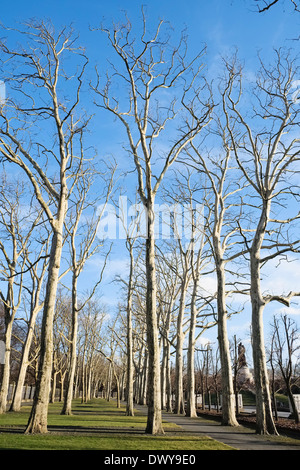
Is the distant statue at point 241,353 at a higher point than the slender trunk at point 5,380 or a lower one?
higher

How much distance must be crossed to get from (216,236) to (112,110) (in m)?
7.67

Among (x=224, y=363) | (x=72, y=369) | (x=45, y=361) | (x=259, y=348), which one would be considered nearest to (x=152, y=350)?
(x=45, y=361)

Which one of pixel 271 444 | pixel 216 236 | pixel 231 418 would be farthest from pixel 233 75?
pixel 231 418

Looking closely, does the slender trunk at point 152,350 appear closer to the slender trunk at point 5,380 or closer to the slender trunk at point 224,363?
the slender trunk at point 224,363

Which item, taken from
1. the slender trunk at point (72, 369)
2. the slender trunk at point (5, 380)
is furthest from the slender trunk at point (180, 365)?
the slender trunk at point (5, 380)

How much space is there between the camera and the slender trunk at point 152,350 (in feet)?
34.0

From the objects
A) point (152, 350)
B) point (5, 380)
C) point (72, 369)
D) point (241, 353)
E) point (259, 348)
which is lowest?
point (5, 380)

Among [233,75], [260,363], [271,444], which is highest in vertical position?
[233,75]

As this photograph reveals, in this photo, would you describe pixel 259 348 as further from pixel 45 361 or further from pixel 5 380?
pixel 5 380

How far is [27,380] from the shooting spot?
2242 inches

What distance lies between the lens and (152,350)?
11.0 metres

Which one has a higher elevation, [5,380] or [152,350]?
[152,350]

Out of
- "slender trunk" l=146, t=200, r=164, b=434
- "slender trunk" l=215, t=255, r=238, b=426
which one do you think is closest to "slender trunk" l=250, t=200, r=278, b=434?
"slender trunk" l=215, t=255, r=238, b=426
